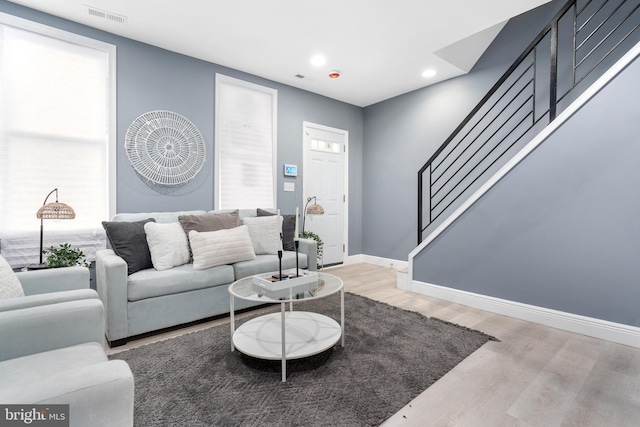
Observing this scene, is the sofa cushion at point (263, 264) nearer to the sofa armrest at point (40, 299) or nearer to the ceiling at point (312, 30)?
the sofa armrest at point (40, 299)

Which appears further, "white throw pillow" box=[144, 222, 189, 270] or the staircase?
the staircase

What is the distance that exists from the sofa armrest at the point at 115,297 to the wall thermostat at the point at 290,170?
2532 millimetres

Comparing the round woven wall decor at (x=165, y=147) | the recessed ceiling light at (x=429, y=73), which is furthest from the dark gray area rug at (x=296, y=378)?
the recessed ceiling light at (x=429, y=73)

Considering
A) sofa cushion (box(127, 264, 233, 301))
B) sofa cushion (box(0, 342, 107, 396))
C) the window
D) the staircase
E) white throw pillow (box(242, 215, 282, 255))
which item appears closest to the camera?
sofa cushion (box(0, 342, 107, 396))

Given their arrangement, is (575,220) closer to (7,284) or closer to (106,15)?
(7,284)

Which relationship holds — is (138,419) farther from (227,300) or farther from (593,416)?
(593,416)

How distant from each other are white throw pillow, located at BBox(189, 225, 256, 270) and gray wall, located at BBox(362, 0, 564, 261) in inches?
108

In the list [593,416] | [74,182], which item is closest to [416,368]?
[593,416]

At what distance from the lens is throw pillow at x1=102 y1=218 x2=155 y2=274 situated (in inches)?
101

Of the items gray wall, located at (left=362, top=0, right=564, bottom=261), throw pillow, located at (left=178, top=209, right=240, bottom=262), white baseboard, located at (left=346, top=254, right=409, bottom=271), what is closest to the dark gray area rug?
throw pillow, located at (left=178, top=209, right=240, bottom=262)

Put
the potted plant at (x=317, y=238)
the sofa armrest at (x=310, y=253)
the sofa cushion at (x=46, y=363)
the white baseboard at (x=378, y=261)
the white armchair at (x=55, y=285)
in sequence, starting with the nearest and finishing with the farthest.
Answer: the sofa cushion at (x=46, y=363), the white armchair at (x=55, y=285), the sofa armrest at (x=310, y=253), the potted plant at (x=317, y=238), the white baseboard at (x=378, y=261)

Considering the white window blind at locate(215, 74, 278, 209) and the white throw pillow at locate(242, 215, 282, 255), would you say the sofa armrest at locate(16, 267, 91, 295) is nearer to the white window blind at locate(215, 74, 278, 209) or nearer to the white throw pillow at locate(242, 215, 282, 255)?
the white throw pillow at locate(242, 215, 282, 255)

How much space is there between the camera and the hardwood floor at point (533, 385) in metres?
1.53

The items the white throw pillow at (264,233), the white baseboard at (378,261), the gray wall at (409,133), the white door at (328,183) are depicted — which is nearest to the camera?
the white throw pillow at (264,233)
